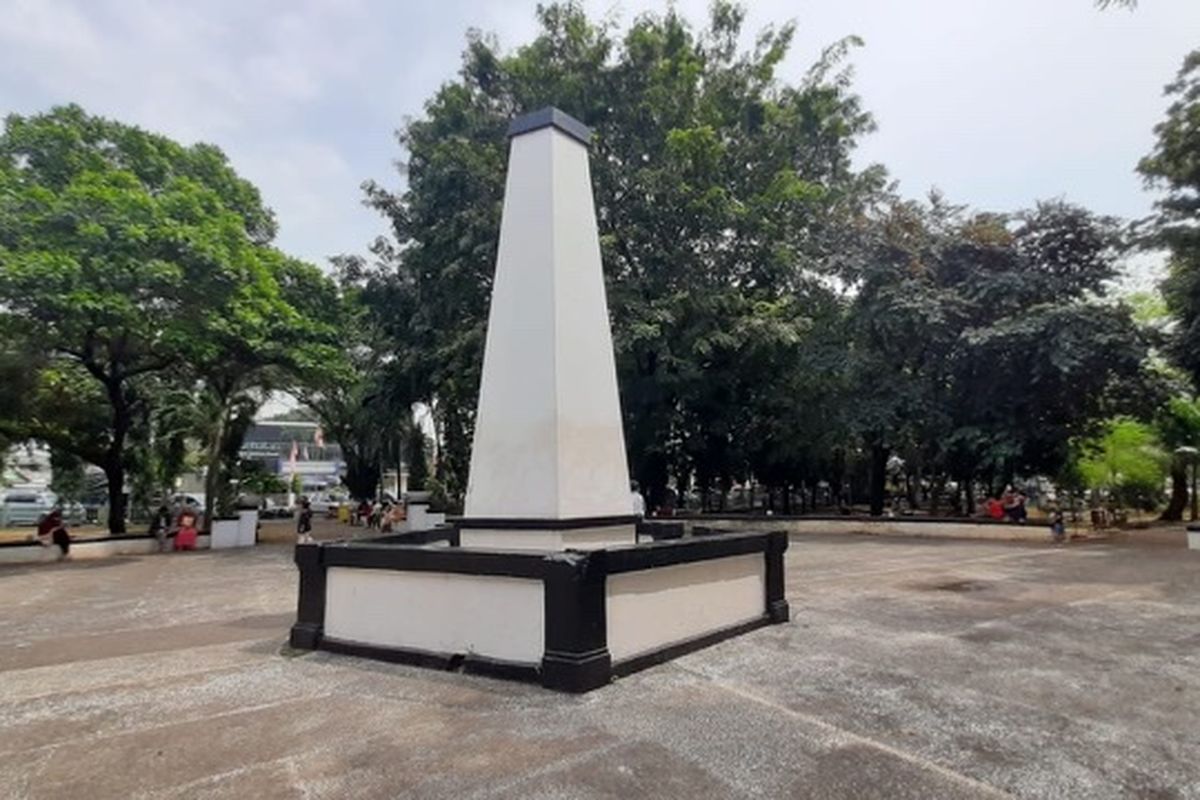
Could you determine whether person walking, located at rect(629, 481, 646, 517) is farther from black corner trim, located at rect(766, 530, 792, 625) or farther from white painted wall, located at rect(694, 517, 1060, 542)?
white painted wall, located at rect(694, 517, 1060, 542)

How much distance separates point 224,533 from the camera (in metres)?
19.9

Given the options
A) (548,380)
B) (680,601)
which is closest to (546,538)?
(680,601)

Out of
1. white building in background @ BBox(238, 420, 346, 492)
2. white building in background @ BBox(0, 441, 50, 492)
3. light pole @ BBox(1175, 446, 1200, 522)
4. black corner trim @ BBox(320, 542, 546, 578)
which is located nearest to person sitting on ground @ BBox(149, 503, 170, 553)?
white building in background @ BBox(0, 441, 50, 492)

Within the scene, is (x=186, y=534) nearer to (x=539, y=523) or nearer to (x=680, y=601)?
(x=539, y=523)

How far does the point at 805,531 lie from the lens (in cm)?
→ 2077

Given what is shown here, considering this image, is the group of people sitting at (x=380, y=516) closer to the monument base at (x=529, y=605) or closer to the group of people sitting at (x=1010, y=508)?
the monument base at (x=529, y=605)

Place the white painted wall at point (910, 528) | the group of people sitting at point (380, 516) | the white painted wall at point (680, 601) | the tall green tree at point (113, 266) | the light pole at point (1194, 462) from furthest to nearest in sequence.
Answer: the group of people sitting at point (380, 516), the light pole at point (1194, 462), the white painted wall at point (910, 528), the tall green tree at point (113, 266), the white painted wall at point (680, 601)

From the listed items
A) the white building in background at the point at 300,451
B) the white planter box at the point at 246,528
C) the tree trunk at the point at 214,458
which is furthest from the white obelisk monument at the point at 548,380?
the white building in background at the point at 300,451

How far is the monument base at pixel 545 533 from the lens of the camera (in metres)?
6.39

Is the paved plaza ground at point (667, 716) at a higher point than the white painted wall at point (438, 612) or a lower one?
lower

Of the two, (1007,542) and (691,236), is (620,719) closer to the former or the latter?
(1007,542)

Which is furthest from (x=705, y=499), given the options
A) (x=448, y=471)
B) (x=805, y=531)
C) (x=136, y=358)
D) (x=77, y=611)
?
(x=77, y=611)

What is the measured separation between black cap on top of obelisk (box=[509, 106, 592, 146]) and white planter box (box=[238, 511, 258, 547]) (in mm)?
16941

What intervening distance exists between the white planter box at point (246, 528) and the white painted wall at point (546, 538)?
1587 centimetres
